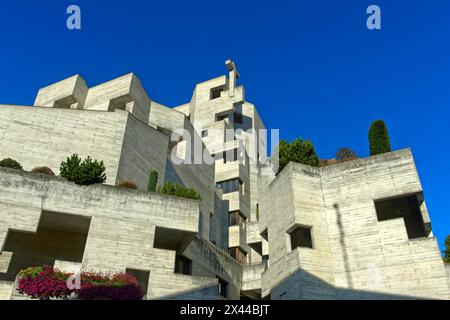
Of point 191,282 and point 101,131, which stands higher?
point 101,131

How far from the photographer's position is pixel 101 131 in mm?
31609

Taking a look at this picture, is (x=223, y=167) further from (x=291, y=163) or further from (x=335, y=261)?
(x=335, y=261)

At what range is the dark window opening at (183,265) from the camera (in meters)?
26.8

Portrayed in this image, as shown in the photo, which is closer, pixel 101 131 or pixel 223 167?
pixel 101 131

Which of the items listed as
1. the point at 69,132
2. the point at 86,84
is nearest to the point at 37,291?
the point at 69,132

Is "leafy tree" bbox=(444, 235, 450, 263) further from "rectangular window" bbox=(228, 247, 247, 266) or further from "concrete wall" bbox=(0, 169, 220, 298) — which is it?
"concrete wall" bbox=(0, 169, 220, 298)

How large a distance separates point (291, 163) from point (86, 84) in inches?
1219

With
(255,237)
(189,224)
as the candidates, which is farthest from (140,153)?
(255,237)

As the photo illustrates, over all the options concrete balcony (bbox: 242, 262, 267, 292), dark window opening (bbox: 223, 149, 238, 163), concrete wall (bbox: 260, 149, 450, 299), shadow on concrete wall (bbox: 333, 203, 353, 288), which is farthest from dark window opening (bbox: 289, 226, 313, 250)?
dark window opening (bbox: 223, 149, 238, 163)

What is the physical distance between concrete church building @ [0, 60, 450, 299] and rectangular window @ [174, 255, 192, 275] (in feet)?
0.22

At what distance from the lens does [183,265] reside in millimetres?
27234

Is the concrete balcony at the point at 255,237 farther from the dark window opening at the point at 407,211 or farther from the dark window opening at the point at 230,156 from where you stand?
the dark window opening at the point at 407,211

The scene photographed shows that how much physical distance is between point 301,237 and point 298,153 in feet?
18.2

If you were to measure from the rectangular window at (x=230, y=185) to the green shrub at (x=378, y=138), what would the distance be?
23127 mm
